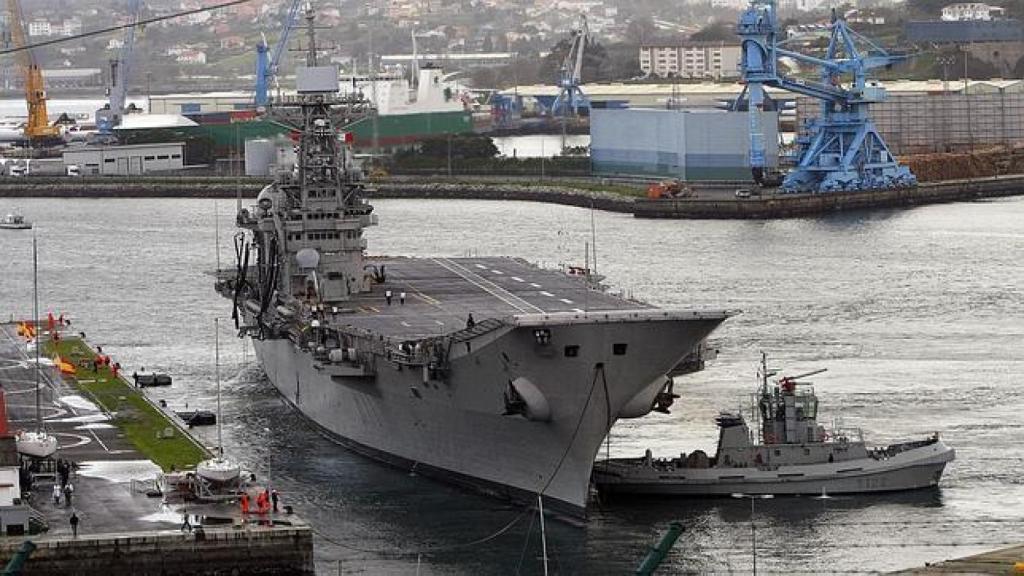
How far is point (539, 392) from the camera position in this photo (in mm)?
42812

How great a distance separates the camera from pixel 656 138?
387ft

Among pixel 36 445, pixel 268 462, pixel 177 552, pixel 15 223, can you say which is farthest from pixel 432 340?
pixel 15 223

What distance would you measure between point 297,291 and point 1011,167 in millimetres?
72221

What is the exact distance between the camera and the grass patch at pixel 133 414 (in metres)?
44.9

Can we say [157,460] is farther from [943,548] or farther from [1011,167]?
[1011,167]

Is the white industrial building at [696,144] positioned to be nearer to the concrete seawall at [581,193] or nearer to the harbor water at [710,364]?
the concrete seawall at [581,193]

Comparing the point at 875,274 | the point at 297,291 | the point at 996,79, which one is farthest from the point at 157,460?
the point at 996,79

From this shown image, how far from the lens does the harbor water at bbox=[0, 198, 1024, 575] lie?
4147cm

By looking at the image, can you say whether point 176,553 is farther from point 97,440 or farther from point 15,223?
point 15,223

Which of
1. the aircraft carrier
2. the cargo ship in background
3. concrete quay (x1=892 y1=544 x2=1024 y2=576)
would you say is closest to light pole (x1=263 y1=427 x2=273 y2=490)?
the aircraft carrier

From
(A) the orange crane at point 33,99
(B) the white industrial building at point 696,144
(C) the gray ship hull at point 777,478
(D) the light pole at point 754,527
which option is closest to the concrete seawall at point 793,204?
(B) the white industrial building at point 696,144

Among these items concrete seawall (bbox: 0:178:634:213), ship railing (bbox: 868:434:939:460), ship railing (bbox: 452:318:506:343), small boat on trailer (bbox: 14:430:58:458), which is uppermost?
ship railing (bbox: 452:318:506:343)

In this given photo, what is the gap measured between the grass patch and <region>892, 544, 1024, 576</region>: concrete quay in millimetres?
14258

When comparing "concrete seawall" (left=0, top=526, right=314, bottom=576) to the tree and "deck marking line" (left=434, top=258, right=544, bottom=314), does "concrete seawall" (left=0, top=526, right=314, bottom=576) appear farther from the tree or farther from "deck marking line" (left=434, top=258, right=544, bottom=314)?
the tree
